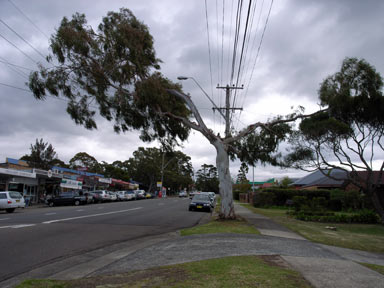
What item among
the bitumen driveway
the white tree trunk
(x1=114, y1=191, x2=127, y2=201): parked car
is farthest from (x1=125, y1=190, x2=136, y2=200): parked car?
the bitumen driveway

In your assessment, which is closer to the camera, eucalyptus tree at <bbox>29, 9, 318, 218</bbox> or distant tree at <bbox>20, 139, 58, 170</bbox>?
eucalyptus tree at <bbox>29, 9, 318, 218</bbox>

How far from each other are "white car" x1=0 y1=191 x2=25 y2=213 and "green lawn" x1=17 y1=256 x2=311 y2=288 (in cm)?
1989

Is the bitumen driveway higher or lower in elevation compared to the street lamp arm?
lower

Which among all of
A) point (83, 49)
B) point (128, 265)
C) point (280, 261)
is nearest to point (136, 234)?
point (128, 265)

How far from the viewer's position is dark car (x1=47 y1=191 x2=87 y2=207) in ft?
109

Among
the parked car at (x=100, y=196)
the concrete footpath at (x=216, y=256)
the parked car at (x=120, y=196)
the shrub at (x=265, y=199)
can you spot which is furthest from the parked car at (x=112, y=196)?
the concrete footpath at (x=216, y=256)

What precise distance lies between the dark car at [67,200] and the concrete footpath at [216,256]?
25362 mm

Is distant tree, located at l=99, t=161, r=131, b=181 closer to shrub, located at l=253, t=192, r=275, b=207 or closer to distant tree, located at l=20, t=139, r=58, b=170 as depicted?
distant tree, located at l=20, t=139, r=58, b=170

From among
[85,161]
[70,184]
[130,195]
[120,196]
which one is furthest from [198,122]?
[85,161]

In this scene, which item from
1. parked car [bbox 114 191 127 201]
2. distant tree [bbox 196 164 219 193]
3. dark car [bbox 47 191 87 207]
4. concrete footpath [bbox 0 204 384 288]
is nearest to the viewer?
concrete footpath [bbox 0 204 384 288]

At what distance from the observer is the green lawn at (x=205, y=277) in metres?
5.04

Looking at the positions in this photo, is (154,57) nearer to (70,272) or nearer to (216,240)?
(216,240)

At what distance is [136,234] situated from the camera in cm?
1270

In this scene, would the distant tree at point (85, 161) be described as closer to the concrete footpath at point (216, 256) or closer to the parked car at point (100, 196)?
the parked car at point (100, 196)
